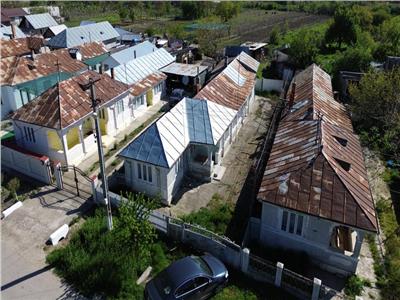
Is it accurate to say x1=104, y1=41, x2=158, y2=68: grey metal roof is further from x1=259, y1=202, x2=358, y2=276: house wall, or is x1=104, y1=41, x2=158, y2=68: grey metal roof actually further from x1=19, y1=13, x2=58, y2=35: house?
x1=19, y1=13, x2=58, y2=35: house

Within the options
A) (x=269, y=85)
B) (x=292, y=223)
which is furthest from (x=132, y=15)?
(x=292, y=223)

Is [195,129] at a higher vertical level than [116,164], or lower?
higher

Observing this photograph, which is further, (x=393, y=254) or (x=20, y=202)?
(x=20, y=202)

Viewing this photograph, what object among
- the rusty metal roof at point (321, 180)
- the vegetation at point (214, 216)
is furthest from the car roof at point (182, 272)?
the rusty metal roof at point (321, 180)

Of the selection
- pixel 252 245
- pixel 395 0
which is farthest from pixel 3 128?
pixel 395 0

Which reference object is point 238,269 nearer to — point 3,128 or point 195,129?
point 195,129

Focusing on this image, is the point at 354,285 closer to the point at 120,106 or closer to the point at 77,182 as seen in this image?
the point at 77,182

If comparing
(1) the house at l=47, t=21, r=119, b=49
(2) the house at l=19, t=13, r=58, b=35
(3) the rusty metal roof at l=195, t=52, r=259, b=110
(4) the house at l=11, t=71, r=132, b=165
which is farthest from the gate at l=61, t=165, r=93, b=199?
(2) the house at l=19, t=13, r=58, b=35
